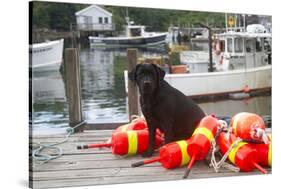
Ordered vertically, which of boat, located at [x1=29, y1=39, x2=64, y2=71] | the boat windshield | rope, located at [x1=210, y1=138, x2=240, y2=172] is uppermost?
the boat windshield

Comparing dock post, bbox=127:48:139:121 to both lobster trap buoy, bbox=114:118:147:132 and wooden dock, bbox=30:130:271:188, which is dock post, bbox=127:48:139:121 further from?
wooden dock, bbox=30:130:271:188

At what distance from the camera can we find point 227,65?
3686 mm

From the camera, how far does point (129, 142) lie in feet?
10.8

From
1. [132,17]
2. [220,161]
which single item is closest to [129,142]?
[220,161]

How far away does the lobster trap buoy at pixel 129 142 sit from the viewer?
3.28 m

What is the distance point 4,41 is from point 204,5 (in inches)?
59.5

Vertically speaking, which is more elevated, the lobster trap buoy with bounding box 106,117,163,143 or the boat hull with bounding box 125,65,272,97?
the boat hull with bounding box 125,65,272,97

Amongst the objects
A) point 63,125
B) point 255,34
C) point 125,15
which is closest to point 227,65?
point 255,34

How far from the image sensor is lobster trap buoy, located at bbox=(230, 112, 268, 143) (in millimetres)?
3201

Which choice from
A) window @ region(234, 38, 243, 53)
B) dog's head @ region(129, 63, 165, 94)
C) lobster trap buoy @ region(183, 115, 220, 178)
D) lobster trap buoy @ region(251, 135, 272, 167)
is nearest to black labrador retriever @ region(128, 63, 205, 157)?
dog's head @ region(129, 63, 165, 94)

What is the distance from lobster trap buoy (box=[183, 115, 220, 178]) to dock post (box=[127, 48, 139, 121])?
1.84 feet

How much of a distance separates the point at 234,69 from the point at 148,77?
91 centimetres

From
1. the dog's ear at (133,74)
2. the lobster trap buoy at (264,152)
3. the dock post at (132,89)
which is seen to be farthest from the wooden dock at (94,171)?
the dog's ear at (133,74)
